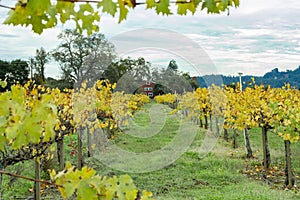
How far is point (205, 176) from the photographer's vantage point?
8.92m

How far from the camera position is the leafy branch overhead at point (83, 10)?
135 cm

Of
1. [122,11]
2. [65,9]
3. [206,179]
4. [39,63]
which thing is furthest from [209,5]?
[39,63]

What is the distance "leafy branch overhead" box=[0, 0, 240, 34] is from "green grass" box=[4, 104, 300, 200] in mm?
5697

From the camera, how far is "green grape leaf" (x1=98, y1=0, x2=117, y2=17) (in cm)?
134

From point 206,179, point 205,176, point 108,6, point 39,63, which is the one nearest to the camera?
point 108,6

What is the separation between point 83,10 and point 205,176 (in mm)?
7882

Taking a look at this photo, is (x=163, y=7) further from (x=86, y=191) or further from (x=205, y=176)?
(x=205, y=176)

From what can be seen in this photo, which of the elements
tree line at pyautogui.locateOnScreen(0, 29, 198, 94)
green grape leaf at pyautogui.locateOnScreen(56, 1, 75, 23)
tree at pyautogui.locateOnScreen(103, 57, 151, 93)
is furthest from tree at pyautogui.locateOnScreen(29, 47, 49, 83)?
green grape leaf at pyautogui.locateOnScreen(56, 1, 75, 23)

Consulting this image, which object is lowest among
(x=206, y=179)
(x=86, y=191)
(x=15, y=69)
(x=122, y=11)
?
(x=206, y=179)

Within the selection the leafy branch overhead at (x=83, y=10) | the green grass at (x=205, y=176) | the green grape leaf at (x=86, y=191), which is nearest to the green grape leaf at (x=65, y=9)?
the leafy branch overhead at (x=83, y=10)

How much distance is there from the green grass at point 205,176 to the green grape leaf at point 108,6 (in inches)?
233

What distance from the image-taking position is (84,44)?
3027 cm

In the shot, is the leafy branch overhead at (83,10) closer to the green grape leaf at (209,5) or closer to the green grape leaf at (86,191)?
the green grape leaf at (209,5)

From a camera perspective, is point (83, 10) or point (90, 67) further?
point (90, 67)
